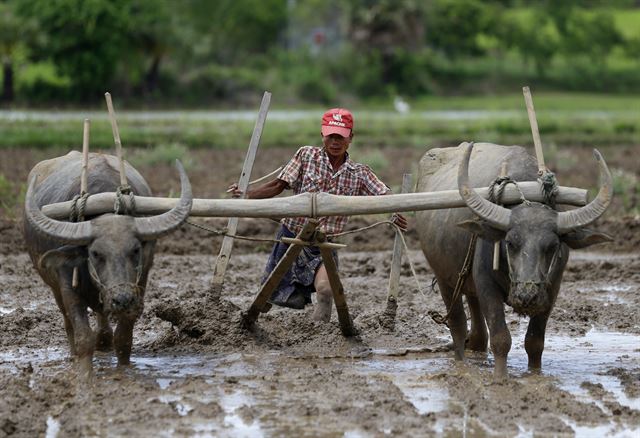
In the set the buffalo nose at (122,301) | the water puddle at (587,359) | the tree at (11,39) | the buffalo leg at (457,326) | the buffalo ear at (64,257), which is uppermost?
the tree at (11,39)

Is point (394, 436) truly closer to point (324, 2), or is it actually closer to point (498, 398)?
point (498, 398)

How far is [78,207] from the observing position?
7523 mm

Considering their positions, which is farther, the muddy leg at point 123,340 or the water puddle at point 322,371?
the muddy leg at point 123,340

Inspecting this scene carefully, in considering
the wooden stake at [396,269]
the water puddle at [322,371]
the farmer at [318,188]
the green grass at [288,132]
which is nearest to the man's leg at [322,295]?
the farmer at [318,188]

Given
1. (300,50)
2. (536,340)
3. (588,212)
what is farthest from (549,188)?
(300,50)

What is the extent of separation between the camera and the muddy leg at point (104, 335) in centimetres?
852

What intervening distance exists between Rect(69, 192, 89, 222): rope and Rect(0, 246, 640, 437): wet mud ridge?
958 mm

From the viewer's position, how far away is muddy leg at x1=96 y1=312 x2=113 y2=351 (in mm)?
8516

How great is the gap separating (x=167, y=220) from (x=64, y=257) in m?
0.67

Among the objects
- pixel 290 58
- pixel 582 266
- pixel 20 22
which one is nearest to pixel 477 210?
pixel 582 266

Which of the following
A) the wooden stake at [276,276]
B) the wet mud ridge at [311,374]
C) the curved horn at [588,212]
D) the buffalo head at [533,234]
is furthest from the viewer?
the wooden stake at [276,276]

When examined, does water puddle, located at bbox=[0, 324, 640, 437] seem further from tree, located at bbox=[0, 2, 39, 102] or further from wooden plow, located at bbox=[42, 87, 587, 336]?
tree, located at bbox=[0, 2, 39, 102]

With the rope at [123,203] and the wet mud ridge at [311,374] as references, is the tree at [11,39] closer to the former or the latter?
the wet mud ridge at [311,374]

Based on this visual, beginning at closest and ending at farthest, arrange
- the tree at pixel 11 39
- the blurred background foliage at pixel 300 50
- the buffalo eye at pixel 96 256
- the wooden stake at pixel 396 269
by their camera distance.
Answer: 1. the buffalo eye at pixel 96 256
2. the wooden stake at pixel 396 269
3. the tree at pixel 11 39
4. the blurred background foliage at pixel 300 50
